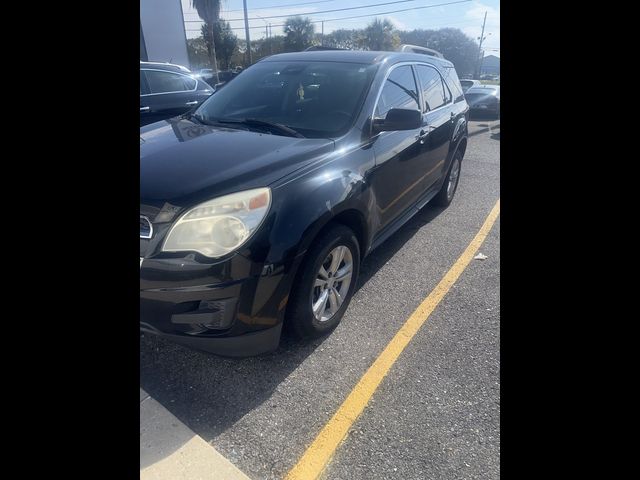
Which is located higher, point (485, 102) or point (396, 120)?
point (485, 102)

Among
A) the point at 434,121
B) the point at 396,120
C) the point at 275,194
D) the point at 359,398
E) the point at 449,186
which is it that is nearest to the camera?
the point at 275,194

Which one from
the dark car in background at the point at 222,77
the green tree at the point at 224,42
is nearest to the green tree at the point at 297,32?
the green tree at the point at 224,42

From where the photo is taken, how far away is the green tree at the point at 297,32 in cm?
3566

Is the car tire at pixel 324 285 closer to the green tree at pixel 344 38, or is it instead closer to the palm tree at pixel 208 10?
the palm tree at pixel 208 10

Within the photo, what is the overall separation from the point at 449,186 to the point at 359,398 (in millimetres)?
3416

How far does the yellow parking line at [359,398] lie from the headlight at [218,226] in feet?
3.26

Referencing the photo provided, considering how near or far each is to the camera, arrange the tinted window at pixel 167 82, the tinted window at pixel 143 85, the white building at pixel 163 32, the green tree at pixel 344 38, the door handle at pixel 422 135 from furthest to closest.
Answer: the green tree at pixel 344 38 → the white building at pixel 163 32 → the tinted window at pixel 167 82 → the tinted window at pixel 143 85 → the door handle at pixel 422 135

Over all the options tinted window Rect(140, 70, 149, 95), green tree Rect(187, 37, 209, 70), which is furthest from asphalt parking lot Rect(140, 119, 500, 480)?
green tree Rect(187, 37, 209, 70)

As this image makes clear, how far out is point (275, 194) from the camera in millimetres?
1979

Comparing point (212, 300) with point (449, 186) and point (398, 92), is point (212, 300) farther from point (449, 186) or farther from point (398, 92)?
point (449, 186)

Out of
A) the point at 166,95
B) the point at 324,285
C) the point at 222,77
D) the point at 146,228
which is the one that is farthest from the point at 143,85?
the point at 324,285
